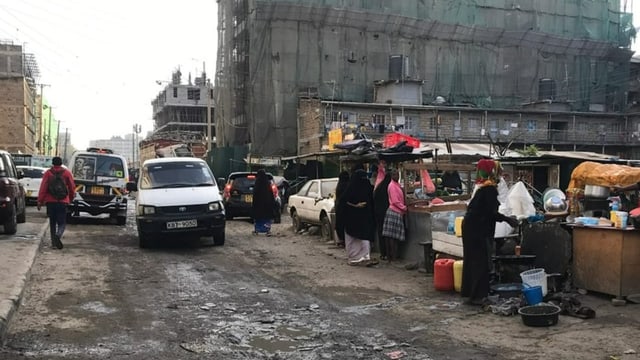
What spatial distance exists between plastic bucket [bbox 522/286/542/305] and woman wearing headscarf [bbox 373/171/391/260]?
14.3 feet

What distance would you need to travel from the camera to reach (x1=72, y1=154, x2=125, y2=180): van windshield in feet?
56.6

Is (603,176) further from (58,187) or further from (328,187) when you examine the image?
(58,187)

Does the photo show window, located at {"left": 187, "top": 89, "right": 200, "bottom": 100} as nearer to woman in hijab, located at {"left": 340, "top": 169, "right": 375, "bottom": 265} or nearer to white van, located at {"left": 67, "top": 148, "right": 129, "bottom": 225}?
white van, located at {"left": 67, "top": 148, "right": 129, "bottom": 225}

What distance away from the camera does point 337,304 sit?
7.57 m

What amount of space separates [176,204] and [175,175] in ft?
4.49

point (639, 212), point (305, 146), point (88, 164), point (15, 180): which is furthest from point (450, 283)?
point (305, 146)

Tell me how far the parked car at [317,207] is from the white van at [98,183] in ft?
16.9

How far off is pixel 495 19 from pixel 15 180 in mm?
49058

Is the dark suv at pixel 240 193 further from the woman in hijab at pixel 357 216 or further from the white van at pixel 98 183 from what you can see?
the woman in hijab at pixel 357 216

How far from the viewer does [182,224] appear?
1205cm

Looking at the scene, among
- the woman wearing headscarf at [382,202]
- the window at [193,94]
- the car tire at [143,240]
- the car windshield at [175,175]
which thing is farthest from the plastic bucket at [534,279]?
the window at [193,94]

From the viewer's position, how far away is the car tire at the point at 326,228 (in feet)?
47.7

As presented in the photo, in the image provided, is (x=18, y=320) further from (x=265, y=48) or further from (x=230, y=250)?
(x=265, y=48)

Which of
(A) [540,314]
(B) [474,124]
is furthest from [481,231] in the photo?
(B) [474,124]
